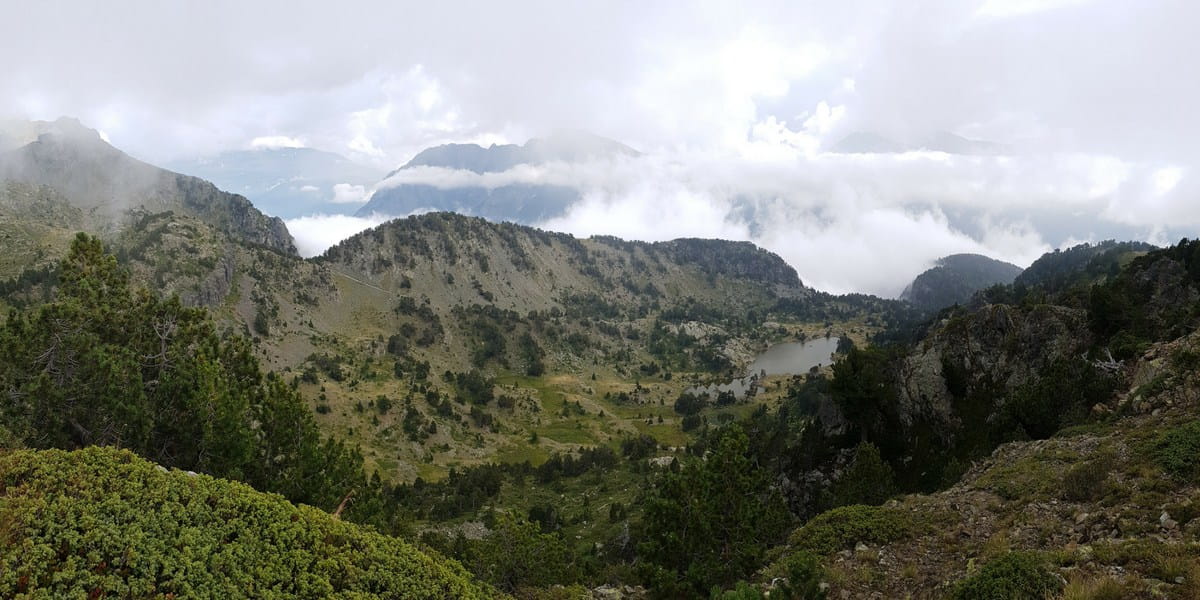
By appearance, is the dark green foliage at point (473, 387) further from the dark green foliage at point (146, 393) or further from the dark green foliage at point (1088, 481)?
the dark green foliage at point (1088, 481)

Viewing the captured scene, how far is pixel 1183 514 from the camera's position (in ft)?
47.3

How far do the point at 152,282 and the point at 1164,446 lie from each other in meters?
166

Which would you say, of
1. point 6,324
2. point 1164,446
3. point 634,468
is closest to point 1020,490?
point 1164,446

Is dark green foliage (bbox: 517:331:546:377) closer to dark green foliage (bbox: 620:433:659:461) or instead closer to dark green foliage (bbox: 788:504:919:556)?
dark green foliage (bbox: 620:433:659:461)

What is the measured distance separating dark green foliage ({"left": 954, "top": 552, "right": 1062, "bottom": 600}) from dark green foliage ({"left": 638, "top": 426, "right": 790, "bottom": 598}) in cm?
1191

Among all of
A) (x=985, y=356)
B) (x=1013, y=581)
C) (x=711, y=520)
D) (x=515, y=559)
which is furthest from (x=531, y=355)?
(x=1013, y=581)

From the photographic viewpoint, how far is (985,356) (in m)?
42.4

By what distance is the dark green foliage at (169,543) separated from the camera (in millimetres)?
8812

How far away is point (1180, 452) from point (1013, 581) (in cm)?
1157

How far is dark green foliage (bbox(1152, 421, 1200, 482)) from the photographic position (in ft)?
56.0

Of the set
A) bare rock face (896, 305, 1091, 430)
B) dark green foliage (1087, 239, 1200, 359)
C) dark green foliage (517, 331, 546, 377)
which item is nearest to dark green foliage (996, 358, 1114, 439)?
dark green foliage (1087, 239, 1200, 359)

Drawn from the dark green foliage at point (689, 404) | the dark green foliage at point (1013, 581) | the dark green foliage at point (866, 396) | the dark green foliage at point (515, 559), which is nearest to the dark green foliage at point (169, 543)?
the dark green foliage at point (515, 559)

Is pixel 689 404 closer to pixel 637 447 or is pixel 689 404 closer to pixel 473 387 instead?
pixel 637 447

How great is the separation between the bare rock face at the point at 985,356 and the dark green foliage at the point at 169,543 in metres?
41.0
